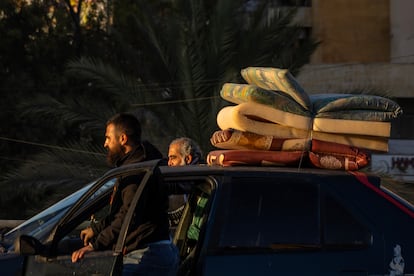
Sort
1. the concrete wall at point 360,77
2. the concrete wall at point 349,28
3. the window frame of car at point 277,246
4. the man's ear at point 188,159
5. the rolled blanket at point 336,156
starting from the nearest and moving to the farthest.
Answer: the window frame of car at point 277,246 → the rolled blanket at point 336,156 → the man's ear at point 188,159 → the concrete wall at point 360,77 → the concrete wall at point 349,28

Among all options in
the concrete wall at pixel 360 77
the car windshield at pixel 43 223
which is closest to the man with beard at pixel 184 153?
the car windshield at pixel 43 223

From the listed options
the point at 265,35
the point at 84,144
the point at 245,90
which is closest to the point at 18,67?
the point at 84,144

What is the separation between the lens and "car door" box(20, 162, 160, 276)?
4.21 metres

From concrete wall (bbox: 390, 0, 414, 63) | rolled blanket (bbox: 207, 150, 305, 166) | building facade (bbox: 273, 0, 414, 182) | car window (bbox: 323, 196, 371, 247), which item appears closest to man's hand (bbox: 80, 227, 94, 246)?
rolled blanket (bbox: 207, 150, 305, 166)

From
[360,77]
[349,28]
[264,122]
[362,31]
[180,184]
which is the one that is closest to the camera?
[264,122]

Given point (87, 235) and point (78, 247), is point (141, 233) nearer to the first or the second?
point (87, 235)

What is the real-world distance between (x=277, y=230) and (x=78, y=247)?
4.00 feet

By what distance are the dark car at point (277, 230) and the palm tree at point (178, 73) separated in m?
8.32

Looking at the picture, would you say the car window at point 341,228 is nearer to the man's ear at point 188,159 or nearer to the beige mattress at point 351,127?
the beige mattress at point 351,127

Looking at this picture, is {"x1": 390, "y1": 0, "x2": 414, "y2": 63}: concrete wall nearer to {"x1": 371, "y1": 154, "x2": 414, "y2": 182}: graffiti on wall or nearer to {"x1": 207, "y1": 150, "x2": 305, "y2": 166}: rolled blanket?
{"x1": 371, "y1": 154, "x2": 414, "y2": 182}: graffiti on wall

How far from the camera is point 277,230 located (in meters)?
4.41

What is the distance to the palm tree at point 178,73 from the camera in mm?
13172

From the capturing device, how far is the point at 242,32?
14.2 m

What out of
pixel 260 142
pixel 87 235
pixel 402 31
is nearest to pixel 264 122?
pixel 260 142
